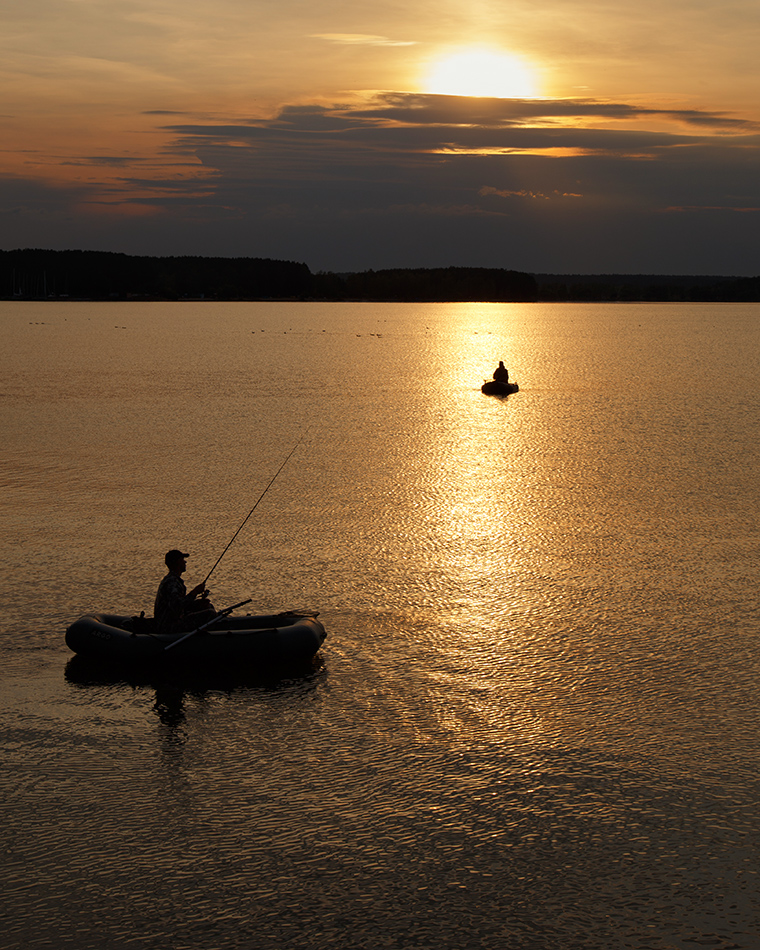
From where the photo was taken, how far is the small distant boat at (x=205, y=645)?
11.8 m

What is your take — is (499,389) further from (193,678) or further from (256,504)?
(193,678)

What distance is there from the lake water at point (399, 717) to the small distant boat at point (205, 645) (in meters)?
0.30

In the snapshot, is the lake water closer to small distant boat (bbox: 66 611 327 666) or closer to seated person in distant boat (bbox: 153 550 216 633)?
small distant boat (bbox: 66 611 327 666)

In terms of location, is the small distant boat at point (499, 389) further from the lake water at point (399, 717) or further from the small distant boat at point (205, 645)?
the small distant boat at point (205, 645)

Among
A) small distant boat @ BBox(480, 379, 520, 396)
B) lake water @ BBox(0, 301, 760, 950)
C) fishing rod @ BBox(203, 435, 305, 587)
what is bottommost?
lake water @ BBox(0, 301, 760, 950)

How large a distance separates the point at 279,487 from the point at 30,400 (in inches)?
839

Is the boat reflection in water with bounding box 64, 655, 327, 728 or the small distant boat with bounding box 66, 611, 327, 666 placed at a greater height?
the small distant boat with bounding box 66, 611, 327, 666

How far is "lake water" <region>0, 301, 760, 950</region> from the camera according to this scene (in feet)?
24.6

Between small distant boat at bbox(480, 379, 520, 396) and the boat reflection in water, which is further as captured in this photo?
small distant boat at bbox(480, 379, 520, 396)

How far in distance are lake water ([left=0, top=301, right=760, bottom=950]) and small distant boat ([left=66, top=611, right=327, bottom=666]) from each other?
0.30m

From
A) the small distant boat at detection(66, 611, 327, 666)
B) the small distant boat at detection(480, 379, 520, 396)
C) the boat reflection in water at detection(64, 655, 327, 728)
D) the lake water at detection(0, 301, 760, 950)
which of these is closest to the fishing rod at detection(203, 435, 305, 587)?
the lake water at detection(0, 301, 760, 950)

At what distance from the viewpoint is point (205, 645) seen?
38.8 ft

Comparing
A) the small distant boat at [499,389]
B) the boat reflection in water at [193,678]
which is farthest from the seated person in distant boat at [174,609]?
the small distant boat at [499,389]

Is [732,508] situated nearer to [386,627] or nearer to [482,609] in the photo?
[482,609]
